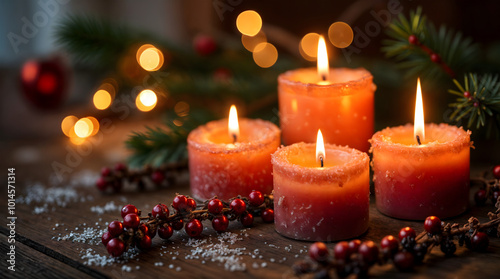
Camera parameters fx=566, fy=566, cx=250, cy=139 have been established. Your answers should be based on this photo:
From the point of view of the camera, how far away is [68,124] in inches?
76.5

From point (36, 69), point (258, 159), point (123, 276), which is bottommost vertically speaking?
point (123, 276)

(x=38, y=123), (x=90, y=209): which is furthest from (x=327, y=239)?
(x=38, y=123)

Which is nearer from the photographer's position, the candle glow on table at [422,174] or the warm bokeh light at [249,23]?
the candle glow on table at [422,174]

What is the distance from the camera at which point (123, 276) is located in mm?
952

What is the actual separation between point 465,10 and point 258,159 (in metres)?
1.07

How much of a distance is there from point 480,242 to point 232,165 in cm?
51

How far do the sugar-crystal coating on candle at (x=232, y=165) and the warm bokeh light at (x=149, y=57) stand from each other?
52cm

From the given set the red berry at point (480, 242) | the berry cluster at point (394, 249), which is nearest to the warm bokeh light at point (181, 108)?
the berry cluster at point (394, 249)

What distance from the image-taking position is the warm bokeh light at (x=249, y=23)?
6.18 ft

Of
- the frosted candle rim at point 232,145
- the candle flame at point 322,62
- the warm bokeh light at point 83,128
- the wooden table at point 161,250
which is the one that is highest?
the candle flame at point 322,62

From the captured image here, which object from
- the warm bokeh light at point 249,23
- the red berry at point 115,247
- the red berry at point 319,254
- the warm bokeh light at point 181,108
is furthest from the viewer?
the warm bokeh light at point 249,23

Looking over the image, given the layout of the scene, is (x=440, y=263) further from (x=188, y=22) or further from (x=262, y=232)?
(x=188, y=22)

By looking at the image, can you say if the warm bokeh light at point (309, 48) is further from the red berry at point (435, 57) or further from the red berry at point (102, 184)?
the red berry at point (102, 184)

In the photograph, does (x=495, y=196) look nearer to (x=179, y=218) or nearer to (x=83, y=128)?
(x=179, y=218)
